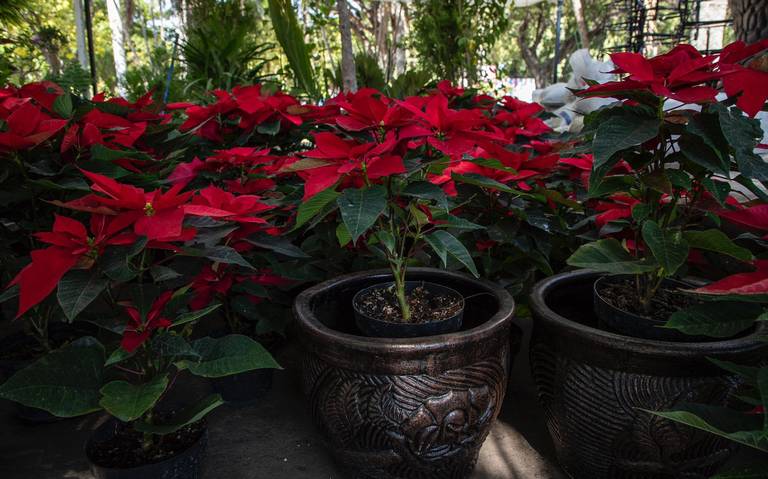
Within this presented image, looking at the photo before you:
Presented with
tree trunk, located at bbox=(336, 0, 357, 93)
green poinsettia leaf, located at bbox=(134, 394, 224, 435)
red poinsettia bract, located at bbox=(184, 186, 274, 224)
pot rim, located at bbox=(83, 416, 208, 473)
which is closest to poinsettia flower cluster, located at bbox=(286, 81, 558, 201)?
red poinsettia bract, located at bbox=(184, 186, 274, 224)

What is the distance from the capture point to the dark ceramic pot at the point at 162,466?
1.09 metres

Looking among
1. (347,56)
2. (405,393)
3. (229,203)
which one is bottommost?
(405,393)

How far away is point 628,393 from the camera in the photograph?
1.07m

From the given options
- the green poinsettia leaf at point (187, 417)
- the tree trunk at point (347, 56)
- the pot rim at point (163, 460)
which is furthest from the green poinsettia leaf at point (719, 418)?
the tree trunk at point (347, 56)

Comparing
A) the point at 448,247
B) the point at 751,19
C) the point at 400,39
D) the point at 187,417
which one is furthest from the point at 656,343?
the point at 400,39

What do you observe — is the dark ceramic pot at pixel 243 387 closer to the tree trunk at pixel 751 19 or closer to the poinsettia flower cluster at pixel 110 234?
the poinsettia flower cluster at pixel 110 234

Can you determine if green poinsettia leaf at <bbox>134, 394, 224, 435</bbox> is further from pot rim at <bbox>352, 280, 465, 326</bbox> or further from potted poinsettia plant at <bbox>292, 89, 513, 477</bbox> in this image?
pot rim at <bbox>352, 280, 465, 326</bbox>

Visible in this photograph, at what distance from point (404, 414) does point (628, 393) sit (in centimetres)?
45

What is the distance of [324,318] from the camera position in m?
1.33

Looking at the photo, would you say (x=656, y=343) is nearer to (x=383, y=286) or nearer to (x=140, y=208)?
(x=383, y=286)

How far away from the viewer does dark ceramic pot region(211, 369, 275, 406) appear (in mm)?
1632

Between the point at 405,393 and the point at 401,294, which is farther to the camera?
the point at 401,294

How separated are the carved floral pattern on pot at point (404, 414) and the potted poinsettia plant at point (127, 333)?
191 mm

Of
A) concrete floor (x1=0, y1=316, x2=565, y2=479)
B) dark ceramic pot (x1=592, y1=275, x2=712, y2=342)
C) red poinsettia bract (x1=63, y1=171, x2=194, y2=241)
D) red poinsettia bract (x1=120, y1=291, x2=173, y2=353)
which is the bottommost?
concrete floor (x1=0, y1=316, x2=565, y2=479)
